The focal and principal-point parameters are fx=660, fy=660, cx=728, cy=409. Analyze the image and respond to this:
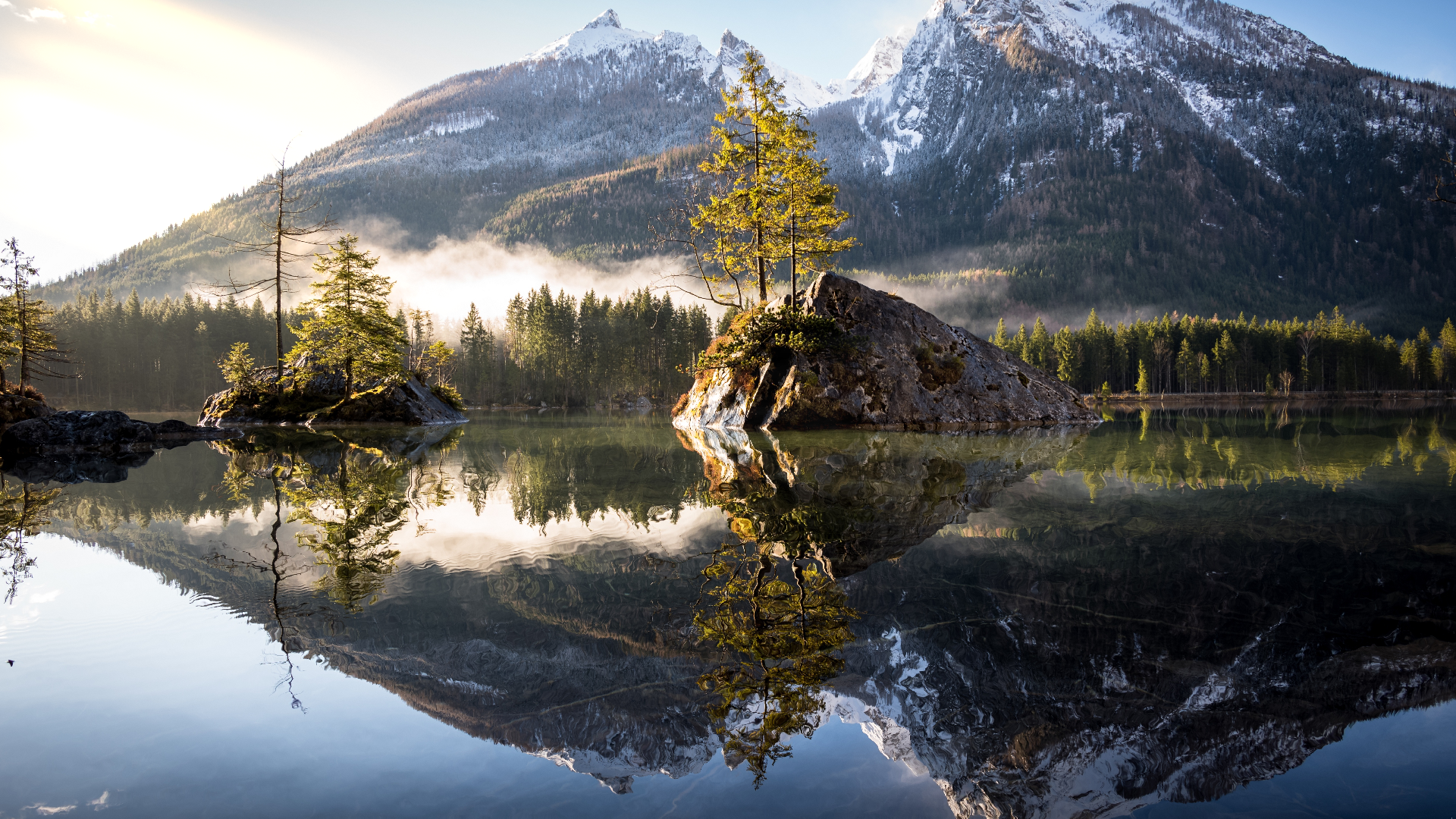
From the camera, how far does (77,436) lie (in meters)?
17.3

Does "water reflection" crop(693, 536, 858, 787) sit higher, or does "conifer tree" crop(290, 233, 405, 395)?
"conifer tree" crop(290, 233, 405, 395)

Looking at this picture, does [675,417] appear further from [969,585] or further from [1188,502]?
[969,585]

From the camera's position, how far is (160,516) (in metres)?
7.67

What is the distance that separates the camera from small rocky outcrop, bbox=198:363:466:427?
28.7 meters

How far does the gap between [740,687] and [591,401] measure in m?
84.6

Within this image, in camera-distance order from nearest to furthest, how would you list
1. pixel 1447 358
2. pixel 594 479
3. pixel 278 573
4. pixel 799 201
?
pixel 278 573, pixel 594 479, pixel 799 201, pixel 1447 358

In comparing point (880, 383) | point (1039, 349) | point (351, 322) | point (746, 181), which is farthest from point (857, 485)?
point (1039, 349)

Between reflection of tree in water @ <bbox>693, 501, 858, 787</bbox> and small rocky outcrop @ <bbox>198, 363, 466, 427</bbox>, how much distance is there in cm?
2799

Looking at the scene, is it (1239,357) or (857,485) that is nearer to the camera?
(857,485)

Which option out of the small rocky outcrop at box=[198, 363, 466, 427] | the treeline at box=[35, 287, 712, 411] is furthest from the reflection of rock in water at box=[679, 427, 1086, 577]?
the treeline at box=[35, 287, 712, 411]

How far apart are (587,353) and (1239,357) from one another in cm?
9318

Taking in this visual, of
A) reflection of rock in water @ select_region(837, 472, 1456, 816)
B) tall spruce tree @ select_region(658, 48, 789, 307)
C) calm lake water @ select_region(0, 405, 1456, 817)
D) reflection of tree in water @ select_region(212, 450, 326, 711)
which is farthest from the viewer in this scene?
tall spruce tree @ select_region(658, 48, 789, 307)

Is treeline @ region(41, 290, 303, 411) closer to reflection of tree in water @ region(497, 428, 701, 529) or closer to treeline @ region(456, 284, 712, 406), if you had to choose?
treeline @ region(456, 284, 712, 406)

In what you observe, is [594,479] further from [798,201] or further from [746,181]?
[746,181]
